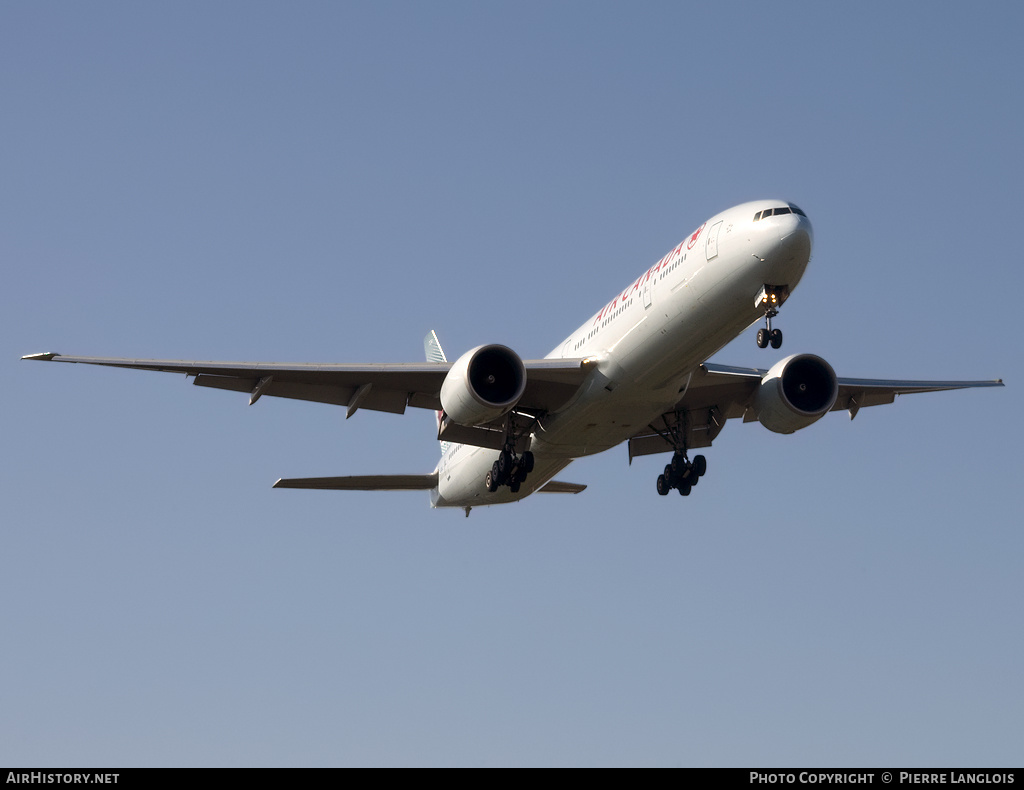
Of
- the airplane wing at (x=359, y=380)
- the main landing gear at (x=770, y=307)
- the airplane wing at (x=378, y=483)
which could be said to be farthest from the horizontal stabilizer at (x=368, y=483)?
the main landing gear at (x=770, y=307)

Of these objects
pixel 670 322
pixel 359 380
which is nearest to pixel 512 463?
pixel 359 380

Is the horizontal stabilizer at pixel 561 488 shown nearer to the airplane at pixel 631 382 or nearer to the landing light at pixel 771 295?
the airplane at pixel 631 382

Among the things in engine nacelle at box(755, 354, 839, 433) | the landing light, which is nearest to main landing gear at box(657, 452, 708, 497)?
engine nacelle at box(755, 354, 839, 433)

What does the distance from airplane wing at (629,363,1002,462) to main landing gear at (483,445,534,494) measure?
381 cm

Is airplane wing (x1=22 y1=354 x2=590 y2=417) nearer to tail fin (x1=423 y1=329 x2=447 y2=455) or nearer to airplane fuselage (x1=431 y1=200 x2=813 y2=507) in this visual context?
airplane fuselage (x1=431 y1=200 x2=813 y2=507)

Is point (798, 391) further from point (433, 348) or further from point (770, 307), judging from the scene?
point (433, 348)

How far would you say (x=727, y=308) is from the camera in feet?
85.8

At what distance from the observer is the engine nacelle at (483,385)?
28.5 meters

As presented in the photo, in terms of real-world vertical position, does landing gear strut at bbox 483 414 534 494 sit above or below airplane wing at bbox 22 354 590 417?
below

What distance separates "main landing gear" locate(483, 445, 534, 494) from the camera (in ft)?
102

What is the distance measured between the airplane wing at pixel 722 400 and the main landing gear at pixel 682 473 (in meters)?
0.66

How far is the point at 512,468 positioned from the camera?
31203 mm

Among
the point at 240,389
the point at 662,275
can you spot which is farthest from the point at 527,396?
the point at 240,389

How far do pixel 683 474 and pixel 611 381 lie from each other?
217 inches
